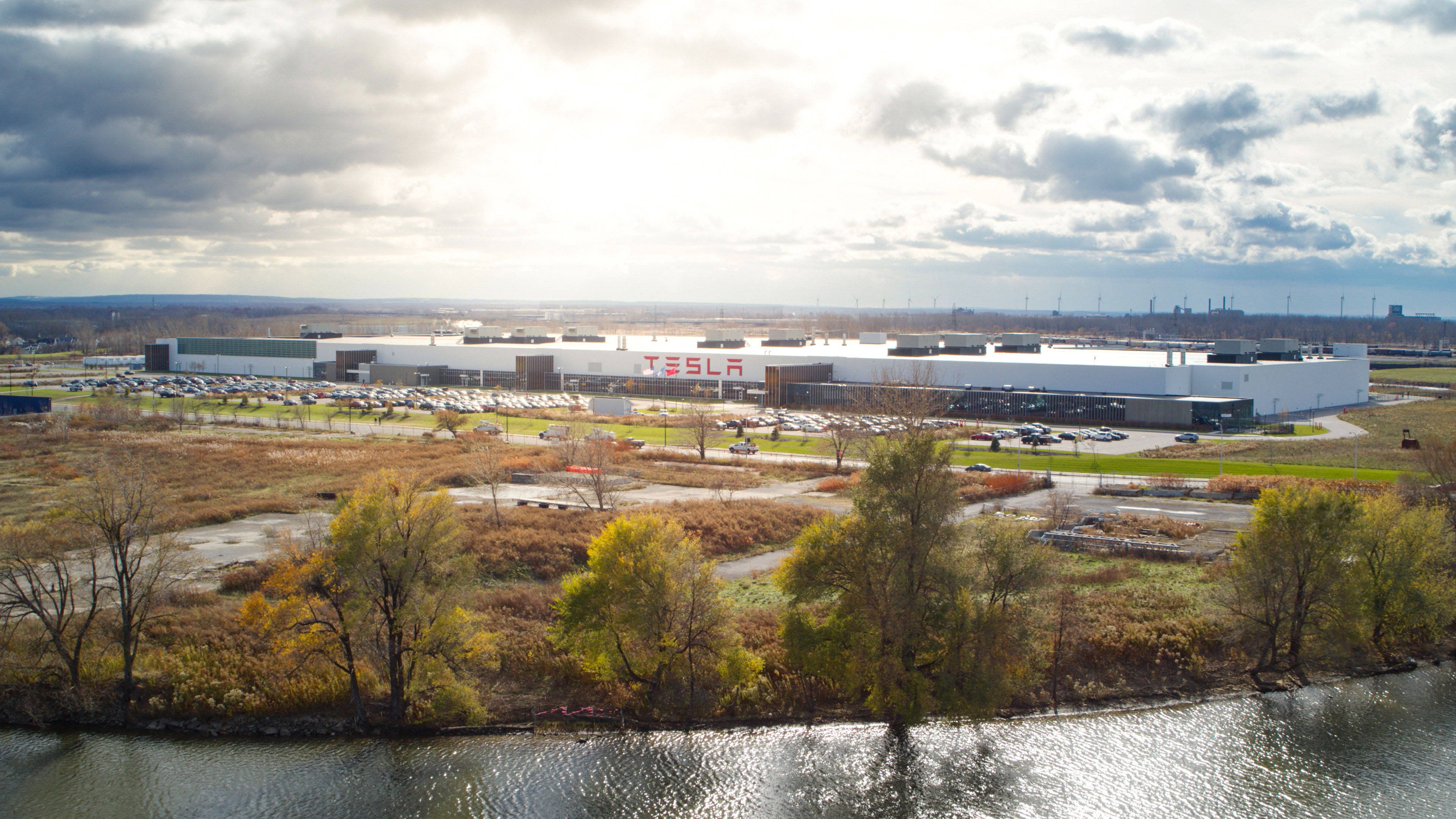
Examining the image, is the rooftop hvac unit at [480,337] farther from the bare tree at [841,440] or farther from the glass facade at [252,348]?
the bare tree at [841,440]

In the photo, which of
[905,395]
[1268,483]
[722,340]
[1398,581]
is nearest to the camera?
[1398,581]

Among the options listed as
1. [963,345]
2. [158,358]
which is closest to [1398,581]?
[963,345]

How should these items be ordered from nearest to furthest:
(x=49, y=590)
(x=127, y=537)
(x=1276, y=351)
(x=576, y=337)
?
(x=127, y=537), (x=49, y=590), (x=1276, y=351), (x=576, y=337)

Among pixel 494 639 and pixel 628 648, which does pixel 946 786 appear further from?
pixel 494 639

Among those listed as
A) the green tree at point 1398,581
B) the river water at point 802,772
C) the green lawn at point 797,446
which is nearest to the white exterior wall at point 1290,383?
the green lawn at point 797,446

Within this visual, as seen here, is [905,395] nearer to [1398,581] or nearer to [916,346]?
[916,346]

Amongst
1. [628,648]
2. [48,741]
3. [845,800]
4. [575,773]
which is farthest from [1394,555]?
[48,741]
